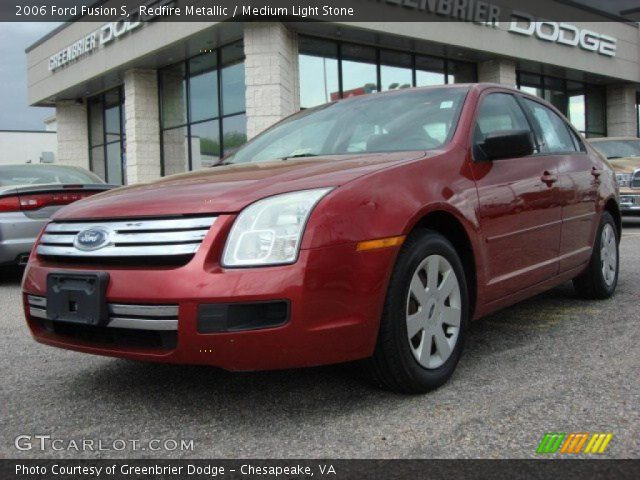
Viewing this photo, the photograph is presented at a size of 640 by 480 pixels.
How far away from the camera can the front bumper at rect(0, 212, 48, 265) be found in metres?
6.04

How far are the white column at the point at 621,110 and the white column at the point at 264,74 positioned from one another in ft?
45.1

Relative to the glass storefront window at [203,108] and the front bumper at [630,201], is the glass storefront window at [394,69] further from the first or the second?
the front bumper at [630,201]

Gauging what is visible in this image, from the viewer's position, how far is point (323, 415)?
2504 millimetres

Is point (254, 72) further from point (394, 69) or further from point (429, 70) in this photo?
point (429, 70)

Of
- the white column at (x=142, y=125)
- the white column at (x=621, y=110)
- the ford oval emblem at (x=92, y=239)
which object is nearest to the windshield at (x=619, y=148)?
the white column at (x=142, y=125)

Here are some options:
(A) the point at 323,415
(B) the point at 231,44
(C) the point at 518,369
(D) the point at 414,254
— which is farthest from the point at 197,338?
(B) the point at 231,44

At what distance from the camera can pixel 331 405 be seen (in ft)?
8.54

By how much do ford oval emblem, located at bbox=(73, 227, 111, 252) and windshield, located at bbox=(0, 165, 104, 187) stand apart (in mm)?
4689

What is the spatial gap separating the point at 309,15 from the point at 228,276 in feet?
36.8

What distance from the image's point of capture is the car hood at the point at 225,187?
2.43 metres

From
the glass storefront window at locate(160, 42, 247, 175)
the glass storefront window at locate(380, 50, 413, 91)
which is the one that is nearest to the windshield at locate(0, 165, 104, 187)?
the glass storefront window at locate(160, 42, 247, 175)

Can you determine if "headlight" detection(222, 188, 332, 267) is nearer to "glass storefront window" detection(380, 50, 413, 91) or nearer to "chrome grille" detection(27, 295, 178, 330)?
"chrome grille" detection(27, 295, 178, 330)

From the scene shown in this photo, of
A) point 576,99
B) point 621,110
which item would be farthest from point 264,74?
point 621,110

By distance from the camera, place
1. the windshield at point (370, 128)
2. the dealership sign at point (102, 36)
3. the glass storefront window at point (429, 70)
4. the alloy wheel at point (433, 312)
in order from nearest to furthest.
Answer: the alloy wheel at point (433, 312)
the windshield at point (370, 128)
the dealership sign at point (102, 36)
the glass storefront window at point (429, 70)
